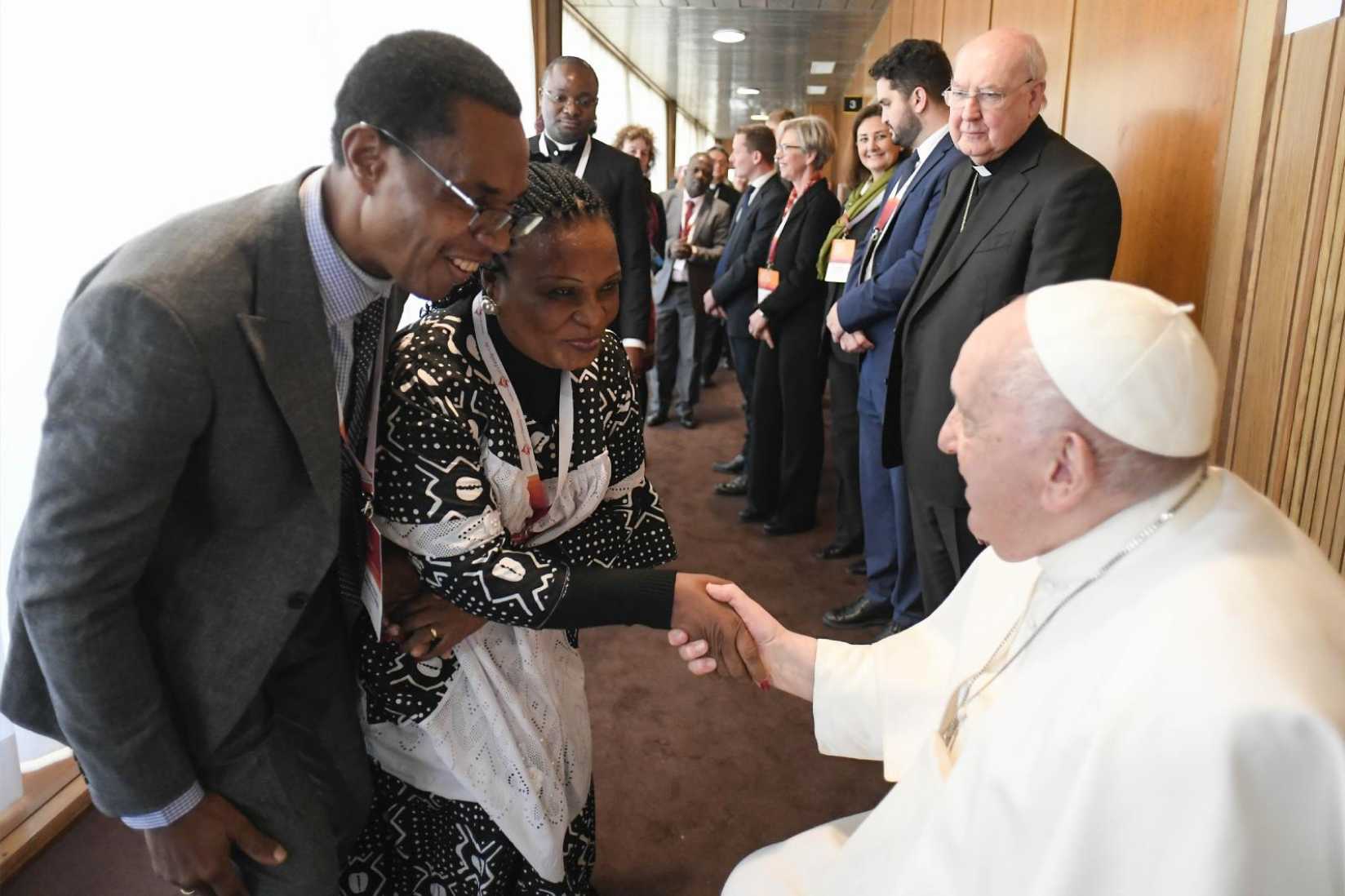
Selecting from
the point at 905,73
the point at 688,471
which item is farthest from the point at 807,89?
the point at 905,73

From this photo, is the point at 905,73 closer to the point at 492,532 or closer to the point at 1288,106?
the point at 1288,106

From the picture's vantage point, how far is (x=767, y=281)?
4.14 m

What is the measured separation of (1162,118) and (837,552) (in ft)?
7.21

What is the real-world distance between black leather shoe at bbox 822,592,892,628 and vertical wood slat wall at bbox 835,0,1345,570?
56.6 inches

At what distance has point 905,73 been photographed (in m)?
3.18

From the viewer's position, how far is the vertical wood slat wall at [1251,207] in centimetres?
189

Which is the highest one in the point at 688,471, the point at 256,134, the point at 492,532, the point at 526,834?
the point at 256,134

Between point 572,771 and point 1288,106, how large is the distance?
6.73 feet

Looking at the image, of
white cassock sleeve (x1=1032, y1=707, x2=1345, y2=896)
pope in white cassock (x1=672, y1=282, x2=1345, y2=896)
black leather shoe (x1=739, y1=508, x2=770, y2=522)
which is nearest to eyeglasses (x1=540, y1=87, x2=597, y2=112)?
black leather shoe (x1=739, y1=508, x2=770, y2=522)

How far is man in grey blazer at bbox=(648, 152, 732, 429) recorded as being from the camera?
6.13 meters

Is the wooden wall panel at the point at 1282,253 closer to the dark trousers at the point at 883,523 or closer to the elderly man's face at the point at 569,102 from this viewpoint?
the dark trousers at the point at 883,523

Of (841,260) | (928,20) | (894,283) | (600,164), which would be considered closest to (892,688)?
(894,283)

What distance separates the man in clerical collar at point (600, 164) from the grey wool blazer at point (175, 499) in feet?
8.20

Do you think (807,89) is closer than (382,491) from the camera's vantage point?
No
